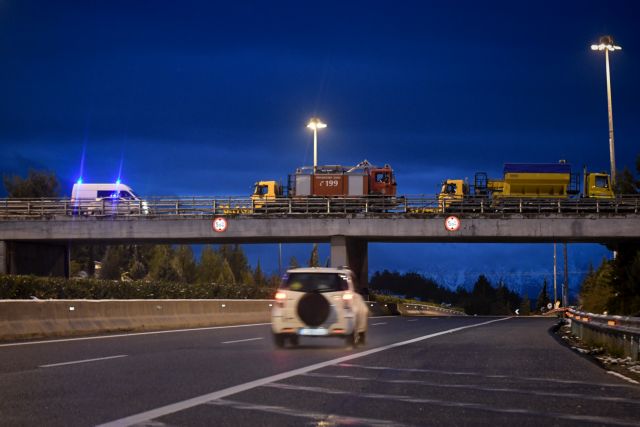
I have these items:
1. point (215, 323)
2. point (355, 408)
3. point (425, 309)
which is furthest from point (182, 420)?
point (425, 309)

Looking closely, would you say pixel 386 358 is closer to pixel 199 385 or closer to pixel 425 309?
pixel 199 385

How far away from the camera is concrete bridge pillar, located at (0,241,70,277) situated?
5575 cm

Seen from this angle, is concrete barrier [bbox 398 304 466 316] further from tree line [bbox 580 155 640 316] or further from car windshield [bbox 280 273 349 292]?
car windshield [bbox 280 273 349 292]

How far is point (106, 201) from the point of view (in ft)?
199

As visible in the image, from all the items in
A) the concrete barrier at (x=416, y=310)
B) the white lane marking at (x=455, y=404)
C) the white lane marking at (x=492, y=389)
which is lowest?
the concrete barrier at (x=416, y=310)

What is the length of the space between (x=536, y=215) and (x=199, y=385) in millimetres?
44509

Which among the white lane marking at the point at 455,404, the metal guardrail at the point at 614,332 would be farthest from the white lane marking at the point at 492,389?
the metal guardrail at the point at 614,332

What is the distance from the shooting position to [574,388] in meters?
11.3

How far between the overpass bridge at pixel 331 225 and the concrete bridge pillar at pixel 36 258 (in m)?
0.07

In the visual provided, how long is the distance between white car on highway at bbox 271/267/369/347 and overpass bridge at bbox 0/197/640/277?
36.6 meters

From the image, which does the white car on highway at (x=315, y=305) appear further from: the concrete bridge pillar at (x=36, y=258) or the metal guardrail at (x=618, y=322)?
the concrete bridge pillar at (x=36, y=258)

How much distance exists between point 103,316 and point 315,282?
8079 millimetres

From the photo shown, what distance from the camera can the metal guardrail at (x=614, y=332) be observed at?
15.3m

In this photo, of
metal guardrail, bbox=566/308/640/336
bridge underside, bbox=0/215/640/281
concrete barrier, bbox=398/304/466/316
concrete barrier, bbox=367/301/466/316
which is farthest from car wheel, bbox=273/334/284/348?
concrete barrier, bbox=398/304/466/316
